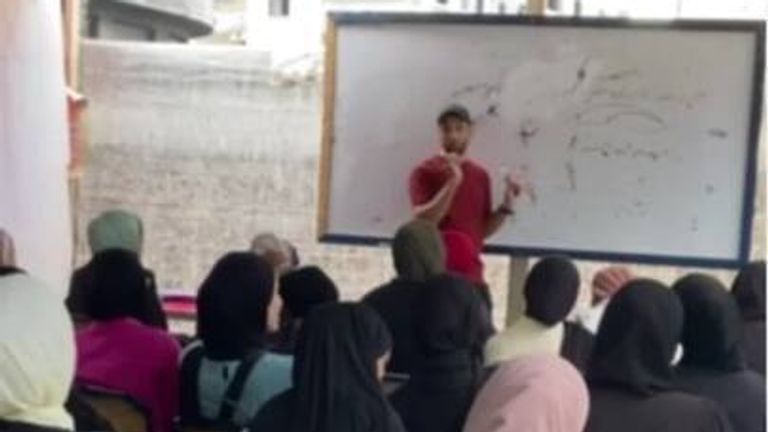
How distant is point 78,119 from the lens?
6.56 meters

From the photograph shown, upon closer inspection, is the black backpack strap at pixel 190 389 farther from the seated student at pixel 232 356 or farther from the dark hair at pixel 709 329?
the dark hair at pixel 709 329

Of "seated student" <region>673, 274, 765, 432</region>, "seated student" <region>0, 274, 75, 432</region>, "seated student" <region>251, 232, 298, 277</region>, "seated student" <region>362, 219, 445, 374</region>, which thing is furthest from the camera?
"seated student" <region>251, 232, 298, 277</region>

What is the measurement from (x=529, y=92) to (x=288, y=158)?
1.33 meters

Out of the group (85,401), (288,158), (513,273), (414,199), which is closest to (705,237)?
(513,273)

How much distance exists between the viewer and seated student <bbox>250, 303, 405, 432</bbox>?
2.71 meters

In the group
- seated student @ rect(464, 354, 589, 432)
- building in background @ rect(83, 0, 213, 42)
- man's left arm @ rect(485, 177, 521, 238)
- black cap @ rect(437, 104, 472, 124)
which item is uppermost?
building in background @ rect(83, 0, 213, 42)

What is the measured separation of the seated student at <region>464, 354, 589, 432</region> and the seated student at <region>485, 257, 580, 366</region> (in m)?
0.57

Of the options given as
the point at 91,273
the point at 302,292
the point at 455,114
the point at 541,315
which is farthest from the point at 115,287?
the point at 455,114

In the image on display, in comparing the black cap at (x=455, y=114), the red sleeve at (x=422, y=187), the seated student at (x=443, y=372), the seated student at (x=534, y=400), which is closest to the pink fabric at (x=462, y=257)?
the red sleeve at (x=422, y=187)

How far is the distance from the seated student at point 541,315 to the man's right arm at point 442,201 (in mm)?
2112

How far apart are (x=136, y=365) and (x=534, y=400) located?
1122 millimetres

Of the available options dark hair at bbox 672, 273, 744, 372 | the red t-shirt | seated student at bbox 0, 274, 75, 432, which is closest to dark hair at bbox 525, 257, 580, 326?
dark hair at bbox 672, 273, 744, 372

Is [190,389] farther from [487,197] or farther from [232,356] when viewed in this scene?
[487,197]

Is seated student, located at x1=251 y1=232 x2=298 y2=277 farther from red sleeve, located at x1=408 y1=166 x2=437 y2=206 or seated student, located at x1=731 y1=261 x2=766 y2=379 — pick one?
seated student, located at x1=731 y1=261 x2=766 y2=379
